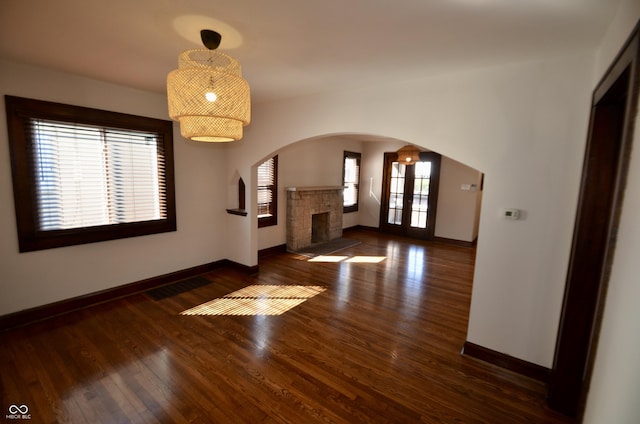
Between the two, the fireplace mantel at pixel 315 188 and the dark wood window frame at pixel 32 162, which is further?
the fireplace mantel at pixel 315 188

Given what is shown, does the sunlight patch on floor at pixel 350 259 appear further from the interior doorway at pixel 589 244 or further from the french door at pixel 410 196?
the interior doorway at pixel 589 244

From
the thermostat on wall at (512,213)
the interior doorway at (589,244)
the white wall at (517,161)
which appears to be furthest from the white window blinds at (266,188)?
the interior doorway at (589,244)

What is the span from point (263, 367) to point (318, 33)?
8.45 ft

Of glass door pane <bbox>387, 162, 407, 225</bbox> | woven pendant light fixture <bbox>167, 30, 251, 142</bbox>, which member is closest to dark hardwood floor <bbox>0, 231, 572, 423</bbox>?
woven pendant light fixture <bbox>167, 30, 251, 142</bbox>

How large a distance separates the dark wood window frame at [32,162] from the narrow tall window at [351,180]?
16.2 ft

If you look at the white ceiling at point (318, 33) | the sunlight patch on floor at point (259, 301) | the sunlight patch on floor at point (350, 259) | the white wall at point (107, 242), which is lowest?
the sunlight patch on floor at point (259, 301)

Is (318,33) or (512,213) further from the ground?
(318,33)

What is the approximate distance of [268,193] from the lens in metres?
5.61

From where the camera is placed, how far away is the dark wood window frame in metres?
2.80

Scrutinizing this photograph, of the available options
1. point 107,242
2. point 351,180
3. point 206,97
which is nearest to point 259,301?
point 107,242

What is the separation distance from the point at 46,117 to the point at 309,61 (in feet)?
8.88

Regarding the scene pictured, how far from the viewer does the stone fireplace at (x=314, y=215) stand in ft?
19.5

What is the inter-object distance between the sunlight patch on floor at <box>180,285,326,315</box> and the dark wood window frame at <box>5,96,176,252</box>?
4.48 feet

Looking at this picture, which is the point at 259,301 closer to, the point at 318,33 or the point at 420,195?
the point at 318,33
